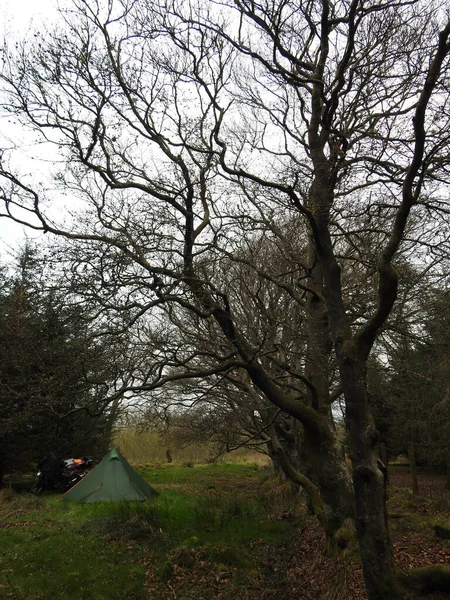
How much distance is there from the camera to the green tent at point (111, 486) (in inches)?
523

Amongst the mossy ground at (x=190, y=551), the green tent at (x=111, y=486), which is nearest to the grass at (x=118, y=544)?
the mossy ground at (x=190, y=551)

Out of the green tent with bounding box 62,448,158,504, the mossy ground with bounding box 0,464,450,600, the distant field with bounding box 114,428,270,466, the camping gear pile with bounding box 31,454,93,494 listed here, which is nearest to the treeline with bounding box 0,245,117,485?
the camping gear pile with bounding box 31,454,93,494

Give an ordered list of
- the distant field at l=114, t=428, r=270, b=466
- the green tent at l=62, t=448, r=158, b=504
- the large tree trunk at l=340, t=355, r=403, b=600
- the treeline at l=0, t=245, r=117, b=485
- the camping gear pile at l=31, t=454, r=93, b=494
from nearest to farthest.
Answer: the large tree trunk at l=340, t=355, r=403, b=600 → the treeline at l=0, t=245, r=117, b=485 → the green tent at l=62, t=448, r=158, b=504 → the camping gear pile at l=31, t=454, r=93, b=494 → the distant field at l=114, t=428, r=270, b=466

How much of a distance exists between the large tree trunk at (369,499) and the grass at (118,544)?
3235 mm

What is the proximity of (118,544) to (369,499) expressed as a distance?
585 cm

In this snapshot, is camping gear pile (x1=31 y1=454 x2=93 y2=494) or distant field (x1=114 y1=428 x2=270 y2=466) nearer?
camping gear pile (x1=31 y1=454 x2=93 y2=494)

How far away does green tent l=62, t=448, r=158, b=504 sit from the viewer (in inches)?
523

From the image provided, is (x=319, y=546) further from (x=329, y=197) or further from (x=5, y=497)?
(x=5, y=497)

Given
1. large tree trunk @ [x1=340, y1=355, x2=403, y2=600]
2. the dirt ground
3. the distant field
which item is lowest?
the dirt ground

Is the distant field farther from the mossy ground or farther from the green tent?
the mossy ground

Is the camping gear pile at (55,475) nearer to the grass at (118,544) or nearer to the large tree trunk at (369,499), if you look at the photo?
the grass at (118,544)

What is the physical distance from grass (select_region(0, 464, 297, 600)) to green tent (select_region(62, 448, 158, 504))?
694 millimetres

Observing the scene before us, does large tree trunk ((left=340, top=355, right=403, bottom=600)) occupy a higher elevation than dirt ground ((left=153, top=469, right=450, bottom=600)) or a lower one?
higher

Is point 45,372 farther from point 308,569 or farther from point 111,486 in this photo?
point 111,486
